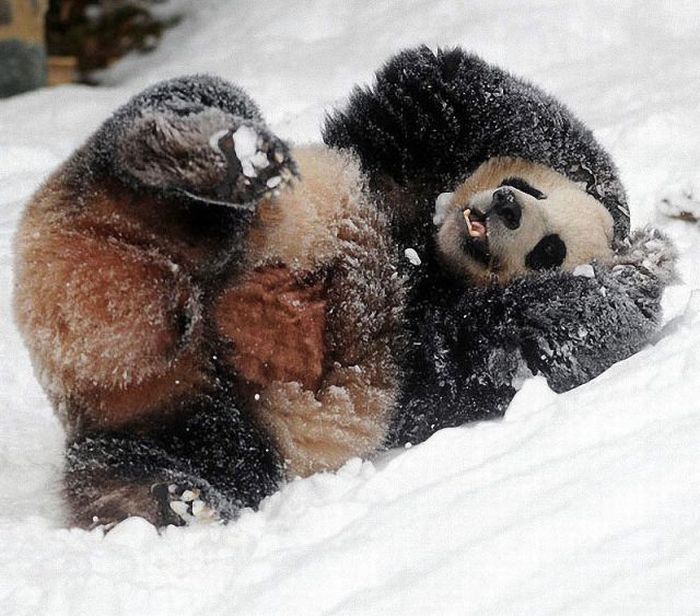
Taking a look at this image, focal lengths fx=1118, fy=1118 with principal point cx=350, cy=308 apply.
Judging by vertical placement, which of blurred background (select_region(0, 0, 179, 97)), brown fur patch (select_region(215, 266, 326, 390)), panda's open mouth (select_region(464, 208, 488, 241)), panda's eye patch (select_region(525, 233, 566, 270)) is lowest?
blurred background (select_region(0, 0, 179, 97))

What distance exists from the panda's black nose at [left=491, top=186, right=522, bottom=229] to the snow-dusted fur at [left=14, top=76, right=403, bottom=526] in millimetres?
357

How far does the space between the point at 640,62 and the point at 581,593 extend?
13.6ft

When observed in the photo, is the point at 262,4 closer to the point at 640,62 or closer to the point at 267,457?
the point at 640,62

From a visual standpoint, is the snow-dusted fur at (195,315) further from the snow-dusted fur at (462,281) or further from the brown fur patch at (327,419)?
the snow-dusted fur at (462,281)

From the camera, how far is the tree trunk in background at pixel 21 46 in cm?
612

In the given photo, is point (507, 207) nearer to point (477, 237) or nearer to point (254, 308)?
point (477, 237)

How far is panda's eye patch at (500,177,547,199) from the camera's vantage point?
3.25m

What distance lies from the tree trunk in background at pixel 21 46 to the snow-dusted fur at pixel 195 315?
3.67m

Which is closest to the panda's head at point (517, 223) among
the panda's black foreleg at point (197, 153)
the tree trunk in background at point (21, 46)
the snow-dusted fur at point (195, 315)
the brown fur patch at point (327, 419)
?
the snow-dusted fur at point (195, 315)

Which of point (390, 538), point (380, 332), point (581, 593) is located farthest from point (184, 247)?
point (581, 593)

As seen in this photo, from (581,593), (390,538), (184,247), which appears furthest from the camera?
(184,247)

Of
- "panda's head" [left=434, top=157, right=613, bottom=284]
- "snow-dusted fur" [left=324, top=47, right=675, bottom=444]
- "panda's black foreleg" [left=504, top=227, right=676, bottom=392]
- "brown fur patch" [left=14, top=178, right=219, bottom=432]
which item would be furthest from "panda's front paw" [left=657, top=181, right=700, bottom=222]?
"brown fur patch" [left=14, top=178, right=219, bottom=432]

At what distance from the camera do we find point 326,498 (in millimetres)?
2506

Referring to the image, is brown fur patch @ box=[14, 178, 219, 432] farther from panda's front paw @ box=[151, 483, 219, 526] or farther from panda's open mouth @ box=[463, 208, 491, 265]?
panda's open mouth @ box=[463, 208, 491, 265]
